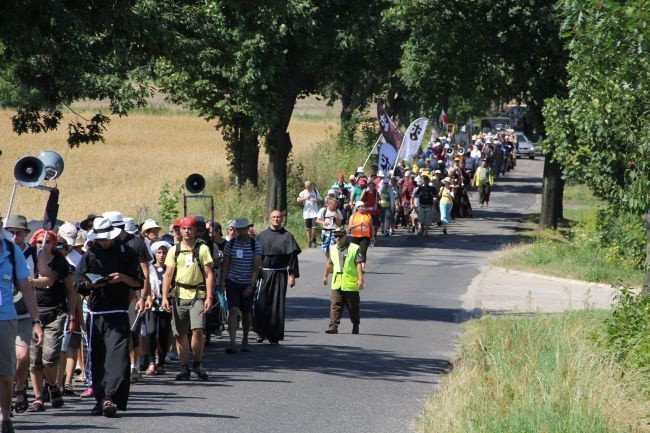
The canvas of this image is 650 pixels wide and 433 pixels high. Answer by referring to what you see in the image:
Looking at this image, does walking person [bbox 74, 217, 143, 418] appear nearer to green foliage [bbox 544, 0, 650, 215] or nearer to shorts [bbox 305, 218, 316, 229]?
green foliage [bbox 544, 0, 650, 215]

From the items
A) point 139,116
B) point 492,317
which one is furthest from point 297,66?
point 139,116

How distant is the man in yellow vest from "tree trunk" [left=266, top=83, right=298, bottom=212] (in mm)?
18599

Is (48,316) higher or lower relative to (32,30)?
lower

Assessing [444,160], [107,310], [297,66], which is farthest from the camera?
[444,160]

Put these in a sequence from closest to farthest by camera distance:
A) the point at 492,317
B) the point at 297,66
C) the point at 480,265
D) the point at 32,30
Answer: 1. the point at 32,30
2. the point at 492,317
3. the point at 480,265
4. the point at 297,66

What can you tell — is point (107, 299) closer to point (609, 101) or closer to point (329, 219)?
point (609, 101)

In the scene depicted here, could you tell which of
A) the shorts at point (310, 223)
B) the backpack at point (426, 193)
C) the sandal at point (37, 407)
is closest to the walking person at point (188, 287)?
the sandal at point (37, 407)

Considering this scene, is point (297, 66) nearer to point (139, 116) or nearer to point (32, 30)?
point (32, 30)

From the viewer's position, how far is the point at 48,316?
12.6 meters

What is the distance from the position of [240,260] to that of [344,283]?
2.41m

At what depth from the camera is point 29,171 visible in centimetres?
1508

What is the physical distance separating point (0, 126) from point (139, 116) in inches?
1335

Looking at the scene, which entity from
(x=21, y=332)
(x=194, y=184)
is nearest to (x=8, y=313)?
(x=21, y=332)

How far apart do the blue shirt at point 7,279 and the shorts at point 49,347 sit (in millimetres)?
1989
